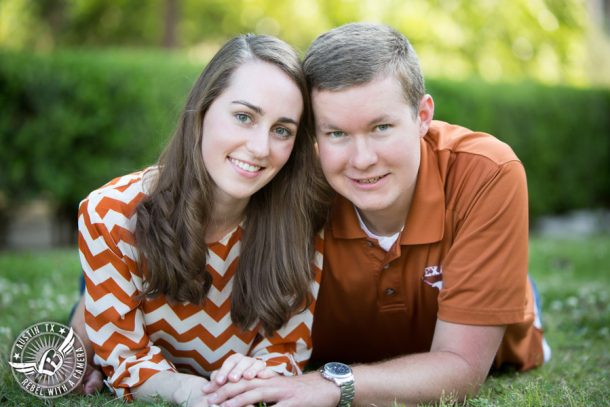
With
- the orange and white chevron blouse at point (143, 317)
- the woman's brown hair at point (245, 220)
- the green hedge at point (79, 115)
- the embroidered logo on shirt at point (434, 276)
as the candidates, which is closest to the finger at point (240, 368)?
the orange and white chevron blouse at point (143, 317)

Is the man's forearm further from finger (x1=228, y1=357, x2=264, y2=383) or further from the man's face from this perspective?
the man's face

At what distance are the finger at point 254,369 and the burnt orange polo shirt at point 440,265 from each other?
0.75 metres

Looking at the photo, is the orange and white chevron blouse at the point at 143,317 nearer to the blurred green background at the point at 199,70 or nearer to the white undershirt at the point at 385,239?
the white undershirt at the point at 385,239

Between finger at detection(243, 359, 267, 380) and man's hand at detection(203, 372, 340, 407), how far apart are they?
28mm

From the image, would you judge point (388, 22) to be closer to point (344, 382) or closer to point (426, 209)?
point (426, 209)

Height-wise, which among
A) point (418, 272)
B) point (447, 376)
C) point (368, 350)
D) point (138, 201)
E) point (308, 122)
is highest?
point (308, 122)

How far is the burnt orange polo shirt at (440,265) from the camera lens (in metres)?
3.04

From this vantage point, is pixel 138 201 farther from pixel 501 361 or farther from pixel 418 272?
pixel 501 361

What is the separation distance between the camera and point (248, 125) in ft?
9.91

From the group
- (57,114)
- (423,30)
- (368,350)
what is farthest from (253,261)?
(423,30)

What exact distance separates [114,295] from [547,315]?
333cm

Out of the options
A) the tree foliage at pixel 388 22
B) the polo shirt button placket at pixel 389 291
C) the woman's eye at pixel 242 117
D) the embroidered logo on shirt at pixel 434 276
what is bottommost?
the polo shirt button placket at pixel 389 291

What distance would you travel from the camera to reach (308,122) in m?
3.21

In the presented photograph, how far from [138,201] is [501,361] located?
196 centimetres
